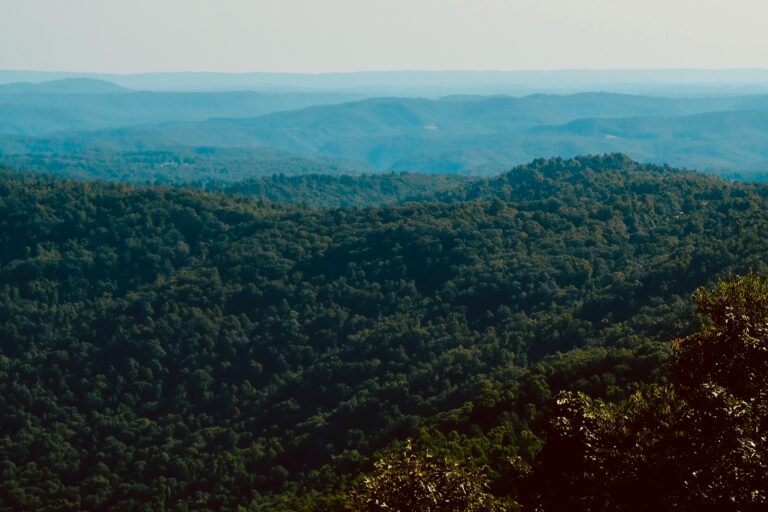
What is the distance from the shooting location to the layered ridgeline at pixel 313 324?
47812 mm

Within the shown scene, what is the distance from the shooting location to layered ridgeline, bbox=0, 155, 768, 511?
157ft

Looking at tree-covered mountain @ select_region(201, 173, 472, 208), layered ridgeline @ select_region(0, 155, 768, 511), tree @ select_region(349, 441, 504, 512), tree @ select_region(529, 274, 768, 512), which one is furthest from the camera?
tree-covered mountain @ select_region(201, 173, 472, 208)

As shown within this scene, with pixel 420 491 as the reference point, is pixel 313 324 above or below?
below

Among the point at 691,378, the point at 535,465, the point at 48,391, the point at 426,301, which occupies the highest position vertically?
the point at 691,378

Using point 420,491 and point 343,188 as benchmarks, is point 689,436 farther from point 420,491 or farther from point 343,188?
point 343,188

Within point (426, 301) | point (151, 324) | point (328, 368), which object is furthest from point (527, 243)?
point (151, 324)

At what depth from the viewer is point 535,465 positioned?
16828mm

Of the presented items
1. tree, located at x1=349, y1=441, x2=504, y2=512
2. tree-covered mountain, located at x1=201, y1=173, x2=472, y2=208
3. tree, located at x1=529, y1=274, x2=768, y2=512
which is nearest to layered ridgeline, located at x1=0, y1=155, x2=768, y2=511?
tree, located at x1=529, y1=274, x2=768, y2=512

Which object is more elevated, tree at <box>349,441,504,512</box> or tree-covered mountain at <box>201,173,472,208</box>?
tree at <box>349,441,504,512</box>

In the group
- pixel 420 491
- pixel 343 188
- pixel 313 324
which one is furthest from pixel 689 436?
pixel 343 188

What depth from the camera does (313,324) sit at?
70562mm

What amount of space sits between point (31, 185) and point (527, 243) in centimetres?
6488

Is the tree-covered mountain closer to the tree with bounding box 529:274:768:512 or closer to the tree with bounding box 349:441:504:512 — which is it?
the tree with bounding box 529:274:768:512

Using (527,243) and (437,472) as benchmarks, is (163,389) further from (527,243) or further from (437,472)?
(437,472)
